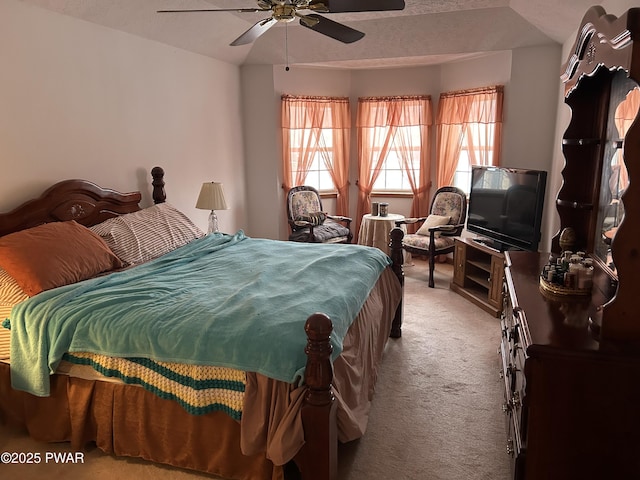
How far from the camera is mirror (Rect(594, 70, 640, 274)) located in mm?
2162

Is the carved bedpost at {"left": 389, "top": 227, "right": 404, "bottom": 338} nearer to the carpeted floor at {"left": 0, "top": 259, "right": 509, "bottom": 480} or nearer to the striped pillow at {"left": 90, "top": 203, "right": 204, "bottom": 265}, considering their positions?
the carpeted floor at {"left": 0, "top": 259, "right": 509, "bottom": 480}

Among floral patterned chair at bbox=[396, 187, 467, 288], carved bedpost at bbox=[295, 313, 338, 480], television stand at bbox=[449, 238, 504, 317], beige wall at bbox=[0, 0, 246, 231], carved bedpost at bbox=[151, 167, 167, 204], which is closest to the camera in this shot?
carved bedpost at bbox=[295, 313, 338, 480]

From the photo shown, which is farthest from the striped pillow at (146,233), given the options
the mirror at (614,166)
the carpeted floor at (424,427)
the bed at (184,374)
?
the mirror at (614,166)

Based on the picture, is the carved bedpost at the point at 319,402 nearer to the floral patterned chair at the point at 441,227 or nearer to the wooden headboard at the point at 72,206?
the wooden headboard at the point at 72,206

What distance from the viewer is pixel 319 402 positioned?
6.03 ft

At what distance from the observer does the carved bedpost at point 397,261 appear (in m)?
3.61

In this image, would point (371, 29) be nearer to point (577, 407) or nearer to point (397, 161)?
point (397, 161)

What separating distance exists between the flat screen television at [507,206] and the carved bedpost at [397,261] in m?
1.16

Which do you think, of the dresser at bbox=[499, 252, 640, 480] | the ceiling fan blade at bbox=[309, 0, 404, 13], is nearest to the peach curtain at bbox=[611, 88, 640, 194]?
the dresser at bbox=[499, 252, 640, 480]

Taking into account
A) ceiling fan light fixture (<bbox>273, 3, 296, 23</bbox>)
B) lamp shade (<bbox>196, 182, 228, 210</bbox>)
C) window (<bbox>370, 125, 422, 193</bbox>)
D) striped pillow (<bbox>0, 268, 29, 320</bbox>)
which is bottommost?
striped pillow (<bbox>0, 268, 29, 320</bbox>)

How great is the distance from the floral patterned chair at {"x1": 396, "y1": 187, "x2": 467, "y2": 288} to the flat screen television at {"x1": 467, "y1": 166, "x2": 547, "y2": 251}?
34 centimetres

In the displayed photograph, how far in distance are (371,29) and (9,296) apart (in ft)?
13.6

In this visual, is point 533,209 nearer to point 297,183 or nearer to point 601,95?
point 601,95

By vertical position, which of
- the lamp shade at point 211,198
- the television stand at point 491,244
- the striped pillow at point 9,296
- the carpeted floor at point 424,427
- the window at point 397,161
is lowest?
the carpeted floor at point 424,427
